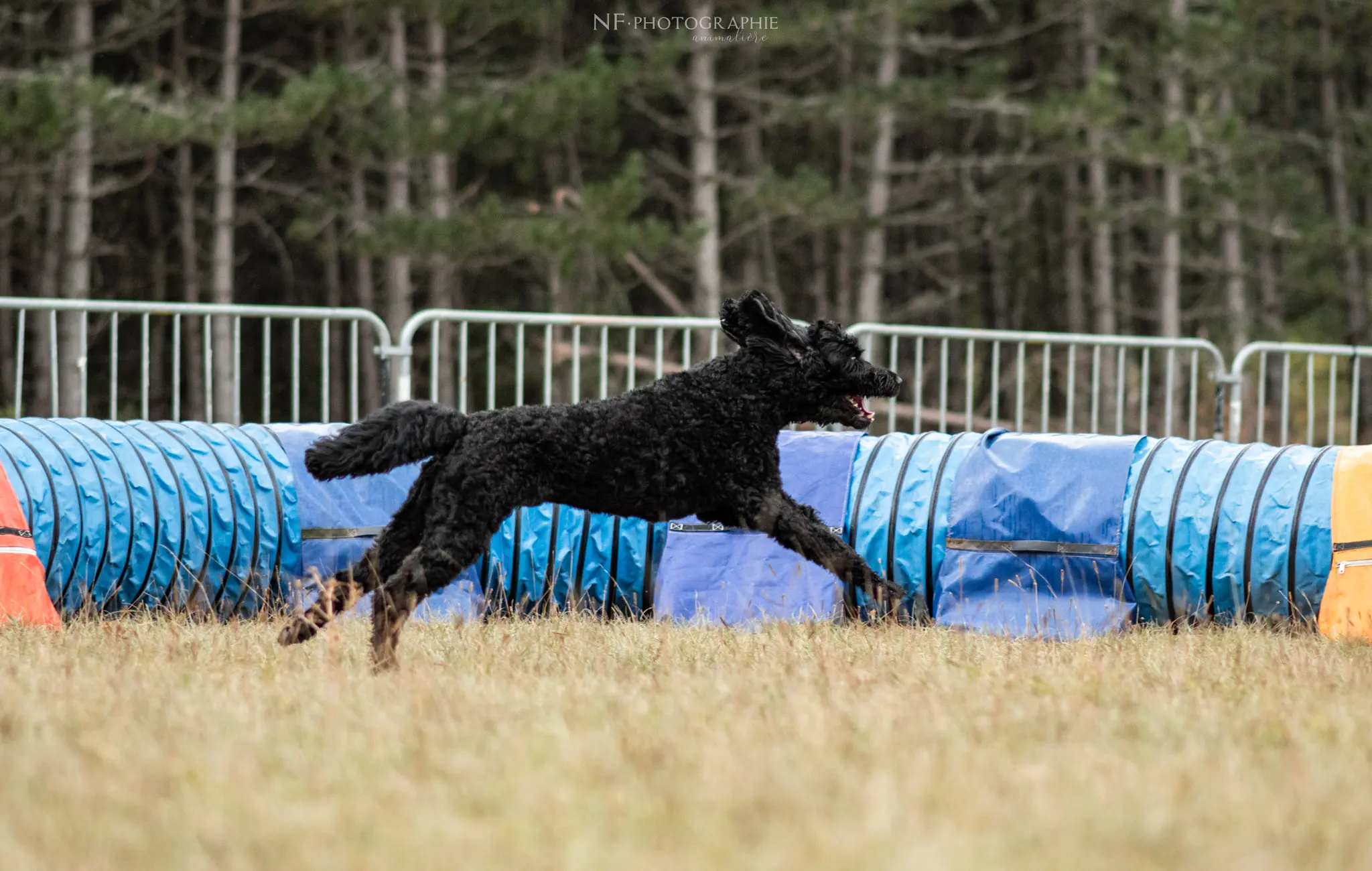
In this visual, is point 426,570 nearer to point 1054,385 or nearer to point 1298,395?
point 1298,395

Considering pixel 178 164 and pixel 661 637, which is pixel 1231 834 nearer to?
pixel 661 637

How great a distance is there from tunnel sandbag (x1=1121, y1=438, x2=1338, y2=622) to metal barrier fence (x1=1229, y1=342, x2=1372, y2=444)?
382 cm

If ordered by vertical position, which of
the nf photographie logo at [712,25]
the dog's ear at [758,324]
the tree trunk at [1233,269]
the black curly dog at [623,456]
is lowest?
the black curly dog at [623,456]

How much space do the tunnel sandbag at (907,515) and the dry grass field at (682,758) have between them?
3.87 ft

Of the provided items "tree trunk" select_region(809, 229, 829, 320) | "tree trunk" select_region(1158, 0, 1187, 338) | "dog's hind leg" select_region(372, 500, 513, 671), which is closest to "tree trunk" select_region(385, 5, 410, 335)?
"tree trunk" select_region(809, 229, 829, 320)

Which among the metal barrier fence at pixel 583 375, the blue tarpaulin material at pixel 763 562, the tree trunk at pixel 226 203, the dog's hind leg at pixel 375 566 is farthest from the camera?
the tree trunk at pixel 226 203

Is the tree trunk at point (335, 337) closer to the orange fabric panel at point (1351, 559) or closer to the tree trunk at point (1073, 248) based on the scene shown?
the tree trunk at point (1073, 248)

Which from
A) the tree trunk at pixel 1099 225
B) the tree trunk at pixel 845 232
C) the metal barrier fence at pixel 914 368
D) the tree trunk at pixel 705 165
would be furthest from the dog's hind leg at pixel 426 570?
the tree trunk at pixel 1099 225

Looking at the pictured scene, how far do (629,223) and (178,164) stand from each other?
707 cm

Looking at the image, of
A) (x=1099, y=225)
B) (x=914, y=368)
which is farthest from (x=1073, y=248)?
(x=914, y=368)

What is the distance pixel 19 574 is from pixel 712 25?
45.9 feet

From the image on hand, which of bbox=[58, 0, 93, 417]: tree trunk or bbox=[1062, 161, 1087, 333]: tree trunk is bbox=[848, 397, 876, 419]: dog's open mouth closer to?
bbox=[58, 0, 93, 417]: tree trunk

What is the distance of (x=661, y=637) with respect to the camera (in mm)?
5012

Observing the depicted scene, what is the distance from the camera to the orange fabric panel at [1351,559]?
5.30 meters
